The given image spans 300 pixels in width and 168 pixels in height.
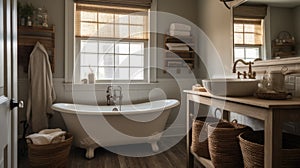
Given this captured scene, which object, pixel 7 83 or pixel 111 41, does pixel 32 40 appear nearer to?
pixel 111 41

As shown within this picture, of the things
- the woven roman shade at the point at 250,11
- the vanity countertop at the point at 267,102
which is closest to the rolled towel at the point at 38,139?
the vanity countertop at the point at 267,102

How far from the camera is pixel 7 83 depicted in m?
1.20

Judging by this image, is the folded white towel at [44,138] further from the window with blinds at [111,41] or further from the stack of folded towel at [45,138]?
the window with blinds at [111,41]

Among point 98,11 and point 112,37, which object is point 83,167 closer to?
point 112,37

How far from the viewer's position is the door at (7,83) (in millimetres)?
1106

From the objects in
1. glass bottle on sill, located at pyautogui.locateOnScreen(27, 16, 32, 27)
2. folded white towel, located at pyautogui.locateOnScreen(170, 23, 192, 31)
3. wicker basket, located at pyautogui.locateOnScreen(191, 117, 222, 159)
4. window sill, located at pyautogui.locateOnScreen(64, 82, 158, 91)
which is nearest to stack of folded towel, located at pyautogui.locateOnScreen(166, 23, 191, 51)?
folded white towel, located at pyautogui.locateOnScreen(170, 23, 192, 31)

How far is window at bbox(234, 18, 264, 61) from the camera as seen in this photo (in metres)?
2.12

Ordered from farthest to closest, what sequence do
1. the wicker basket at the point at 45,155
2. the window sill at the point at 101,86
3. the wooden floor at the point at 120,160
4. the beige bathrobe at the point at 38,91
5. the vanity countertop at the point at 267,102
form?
1. the window sill at the point at 101,86
2. the beige bathrobe at the point at 38,91
3. the wooden floor at the point at 120,160
4. the wicker basket at the point at 45,155
5. the vanity countertop at the point at 267,102

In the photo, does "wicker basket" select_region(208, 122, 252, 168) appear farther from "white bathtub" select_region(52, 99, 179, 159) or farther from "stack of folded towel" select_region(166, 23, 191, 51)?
"stack of folded towel" select_region(166, 23, 191, 51)

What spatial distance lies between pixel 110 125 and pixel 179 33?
1.86 metres

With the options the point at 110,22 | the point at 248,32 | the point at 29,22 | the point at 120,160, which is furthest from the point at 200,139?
the point at 29,22

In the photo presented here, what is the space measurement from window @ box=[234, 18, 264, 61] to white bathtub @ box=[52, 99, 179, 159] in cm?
111

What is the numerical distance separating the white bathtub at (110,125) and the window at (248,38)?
111 cm

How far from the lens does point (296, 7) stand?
1.71m
